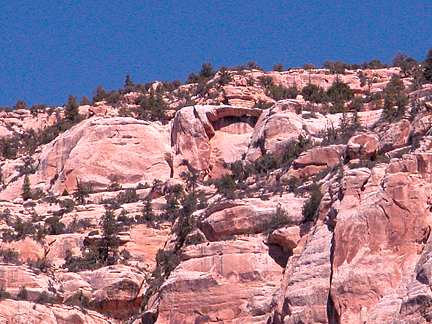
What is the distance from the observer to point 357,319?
46781mm

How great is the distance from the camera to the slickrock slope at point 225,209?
4947 centimetres

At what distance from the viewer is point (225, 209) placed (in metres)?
65.8

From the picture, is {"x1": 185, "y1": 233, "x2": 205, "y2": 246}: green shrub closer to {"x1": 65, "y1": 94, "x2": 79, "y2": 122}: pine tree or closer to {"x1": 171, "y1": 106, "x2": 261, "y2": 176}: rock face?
{"x1": 171, "y1": 106, "x2": 261, "y2": 176}: rock face

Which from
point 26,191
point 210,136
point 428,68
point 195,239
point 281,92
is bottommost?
point 195,239

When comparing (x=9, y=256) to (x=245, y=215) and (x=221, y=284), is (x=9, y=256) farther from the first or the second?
(x=221, y=284)

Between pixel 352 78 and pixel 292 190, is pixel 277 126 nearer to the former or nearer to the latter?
pixel 292 190

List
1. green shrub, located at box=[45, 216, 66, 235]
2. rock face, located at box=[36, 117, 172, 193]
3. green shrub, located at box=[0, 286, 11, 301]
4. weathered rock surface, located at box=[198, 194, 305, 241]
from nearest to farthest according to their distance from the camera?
green shrub, located at box=[0, 286, 11, 301], weathered rock surface, located at box=[198, 194, 305, 241], green shrub, located at box=[45, 216, 66, 235], rock face, located at box=[36, 117, 172, 193]

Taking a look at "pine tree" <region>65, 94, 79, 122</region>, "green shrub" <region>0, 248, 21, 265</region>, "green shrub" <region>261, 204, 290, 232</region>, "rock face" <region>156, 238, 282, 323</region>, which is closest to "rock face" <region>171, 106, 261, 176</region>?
"pine tree" <region>65, 94, 79, 122</region>

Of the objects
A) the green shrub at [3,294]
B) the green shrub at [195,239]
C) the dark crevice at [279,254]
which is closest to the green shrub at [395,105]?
the green shrub at [195,239]

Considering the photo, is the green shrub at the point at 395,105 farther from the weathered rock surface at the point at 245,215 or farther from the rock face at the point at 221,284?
the rock face at the point at 221,284

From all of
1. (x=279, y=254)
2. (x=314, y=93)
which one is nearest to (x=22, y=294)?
(x=279, y=254)

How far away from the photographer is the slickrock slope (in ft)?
162

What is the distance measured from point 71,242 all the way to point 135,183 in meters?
11.4

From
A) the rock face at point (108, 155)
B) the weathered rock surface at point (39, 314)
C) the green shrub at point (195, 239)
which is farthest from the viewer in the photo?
the rock face at point (108, 155)
